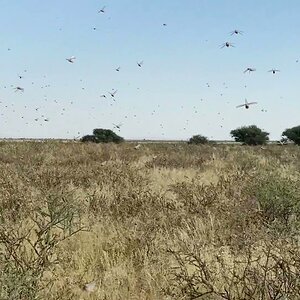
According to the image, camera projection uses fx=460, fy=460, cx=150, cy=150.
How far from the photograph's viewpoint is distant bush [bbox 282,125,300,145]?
177 feet

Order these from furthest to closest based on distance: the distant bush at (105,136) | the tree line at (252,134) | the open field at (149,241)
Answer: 1. the tree line at (252,134)
2. the distant bush at (105,136)
3. the open field at (149,241)

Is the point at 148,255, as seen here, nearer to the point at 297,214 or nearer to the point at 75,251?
the point at 75,251

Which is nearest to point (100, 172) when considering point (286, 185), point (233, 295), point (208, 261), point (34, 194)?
point (34, 194)

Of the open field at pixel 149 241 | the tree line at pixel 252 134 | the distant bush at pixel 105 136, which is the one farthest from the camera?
the tree line at pixel 252 134

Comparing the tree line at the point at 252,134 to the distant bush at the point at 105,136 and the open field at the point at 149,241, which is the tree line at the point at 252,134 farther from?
the open field at the point at 149,241

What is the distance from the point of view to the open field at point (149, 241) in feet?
11.8

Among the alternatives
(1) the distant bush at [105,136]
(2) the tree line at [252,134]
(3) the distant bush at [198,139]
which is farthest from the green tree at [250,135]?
(1) the distant bush at [105,136]

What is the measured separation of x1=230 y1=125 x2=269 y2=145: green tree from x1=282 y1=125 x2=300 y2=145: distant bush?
240cm

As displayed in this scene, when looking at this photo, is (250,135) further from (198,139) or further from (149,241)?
(149,241)

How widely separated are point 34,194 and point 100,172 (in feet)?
12.1

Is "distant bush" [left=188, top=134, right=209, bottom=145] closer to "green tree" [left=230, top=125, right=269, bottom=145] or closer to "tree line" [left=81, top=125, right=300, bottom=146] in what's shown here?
"tree line" [left=81, top=125, right=300, bottom=146]

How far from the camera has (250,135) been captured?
55.8m

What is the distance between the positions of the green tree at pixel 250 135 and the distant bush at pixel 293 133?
7.87ft

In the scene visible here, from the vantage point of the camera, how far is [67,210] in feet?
18.3
